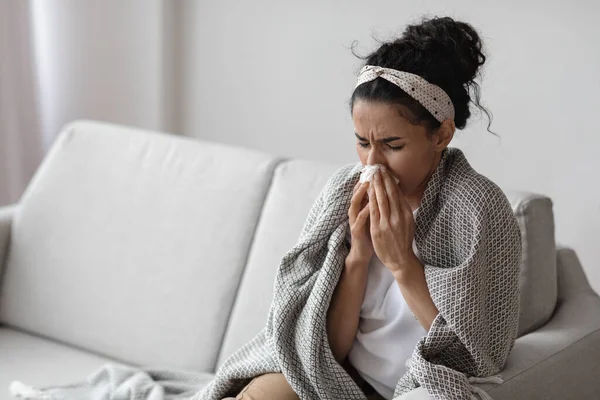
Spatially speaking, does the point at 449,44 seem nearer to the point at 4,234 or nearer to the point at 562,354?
the point at 562,354

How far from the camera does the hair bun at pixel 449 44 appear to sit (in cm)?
162

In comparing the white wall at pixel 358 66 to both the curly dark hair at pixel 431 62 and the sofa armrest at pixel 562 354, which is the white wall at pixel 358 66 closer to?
the sofa armrest at pixel 562 354

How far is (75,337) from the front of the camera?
7.73 feet

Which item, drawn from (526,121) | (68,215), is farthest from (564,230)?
(68,215)

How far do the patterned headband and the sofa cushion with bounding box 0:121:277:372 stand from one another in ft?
2.27

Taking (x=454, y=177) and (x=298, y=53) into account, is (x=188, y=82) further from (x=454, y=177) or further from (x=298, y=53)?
(x=454, y=177)

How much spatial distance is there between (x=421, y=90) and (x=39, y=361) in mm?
1199

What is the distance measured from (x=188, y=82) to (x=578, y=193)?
1.55 meters

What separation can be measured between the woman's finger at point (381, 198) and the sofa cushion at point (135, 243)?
26.1 inches

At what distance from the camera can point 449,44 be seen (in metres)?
1.62

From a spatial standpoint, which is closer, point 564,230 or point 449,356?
point 449,356

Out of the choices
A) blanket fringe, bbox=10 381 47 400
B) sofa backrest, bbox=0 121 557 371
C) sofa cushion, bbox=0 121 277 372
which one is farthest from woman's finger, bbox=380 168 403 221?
blanket fringe, bbox=10 381 47 400

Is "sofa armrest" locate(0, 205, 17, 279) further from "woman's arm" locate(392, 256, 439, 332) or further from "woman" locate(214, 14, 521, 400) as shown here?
"woman's arm" locate(392, 256, 439, 332)

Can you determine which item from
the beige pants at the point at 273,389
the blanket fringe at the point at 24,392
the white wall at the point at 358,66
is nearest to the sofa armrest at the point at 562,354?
the beige pants at the point at 273,389
